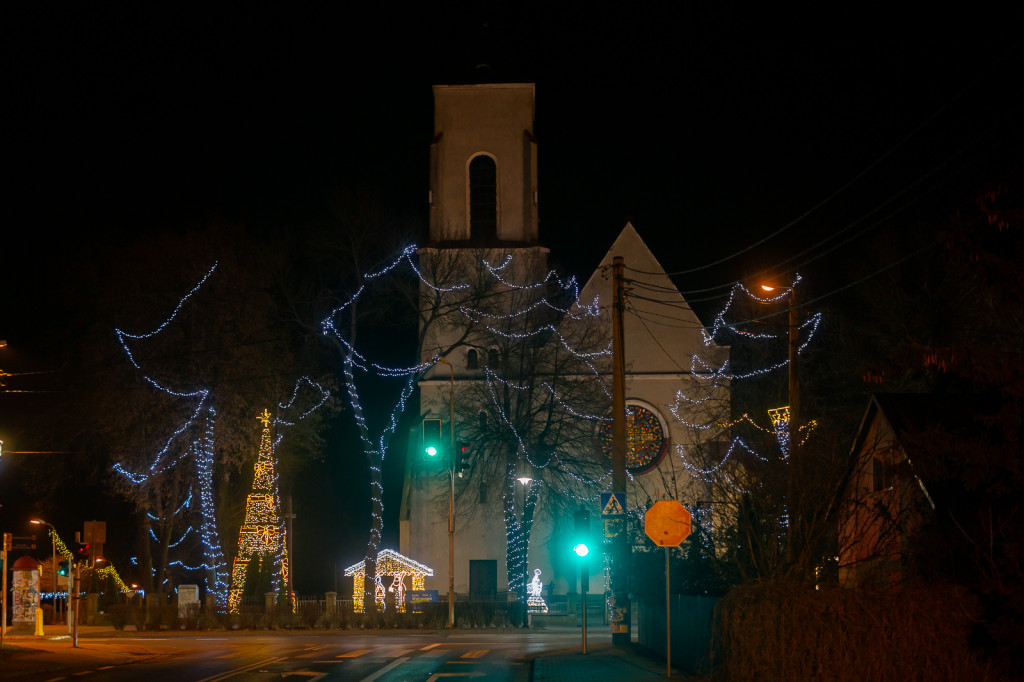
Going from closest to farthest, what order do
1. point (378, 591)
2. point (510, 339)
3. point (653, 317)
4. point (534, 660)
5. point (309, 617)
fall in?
point (534, 660) → point (309, 617) → point (378, 591) → point (510, 339) → point (653, 317)

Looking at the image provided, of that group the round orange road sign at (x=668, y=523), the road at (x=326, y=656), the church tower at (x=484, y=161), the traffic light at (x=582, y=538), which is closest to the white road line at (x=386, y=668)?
the road at (x=326, y=656)

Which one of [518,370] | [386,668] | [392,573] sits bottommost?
[386,668]

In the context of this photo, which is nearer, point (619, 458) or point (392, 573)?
point (619, 458)

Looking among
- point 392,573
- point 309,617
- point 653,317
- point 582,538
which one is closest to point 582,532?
point 582,538

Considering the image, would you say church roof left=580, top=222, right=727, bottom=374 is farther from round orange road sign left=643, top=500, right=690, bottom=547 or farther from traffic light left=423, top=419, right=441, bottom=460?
round orange road sign left=643, top=500, right=690, bottom=547

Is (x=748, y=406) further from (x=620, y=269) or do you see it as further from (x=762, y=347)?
(x=620, y=269)

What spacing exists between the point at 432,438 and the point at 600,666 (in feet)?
31.3

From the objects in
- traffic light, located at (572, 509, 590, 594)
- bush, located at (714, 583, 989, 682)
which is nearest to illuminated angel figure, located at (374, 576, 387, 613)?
traffic light, located at (572, 509, 590, 594)

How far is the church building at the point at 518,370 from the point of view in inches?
1748

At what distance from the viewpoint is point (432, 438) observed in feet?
93.8

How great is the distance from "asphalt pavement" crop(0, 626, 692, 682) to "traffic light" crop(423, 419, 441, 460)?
603 centimetres

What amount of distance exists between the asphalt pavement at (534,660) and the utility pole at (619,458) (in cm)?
71

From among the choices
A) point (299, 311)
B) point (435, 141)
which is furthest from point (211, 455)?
point (435, 141)

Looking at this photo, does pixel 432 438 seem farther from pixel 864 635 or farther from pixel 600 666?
pixel 864 635
